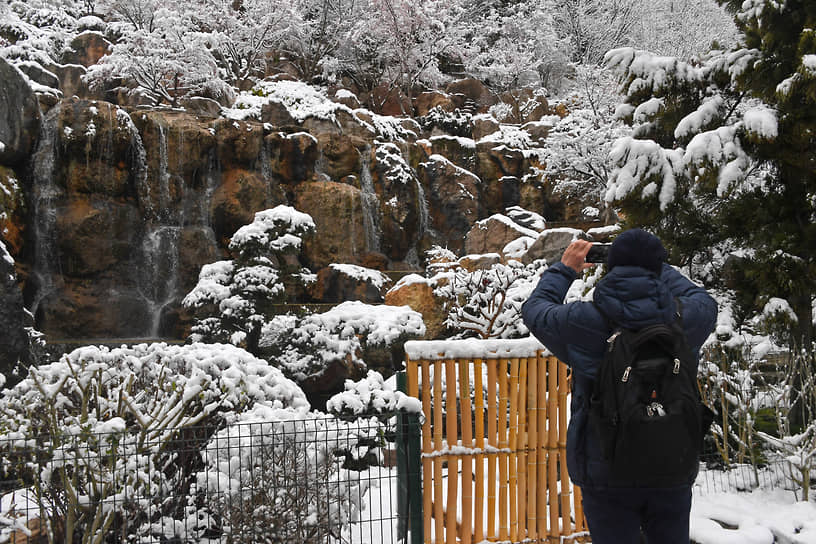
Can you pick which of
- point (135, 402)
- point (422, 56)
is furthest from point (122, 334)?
point (422, 56)

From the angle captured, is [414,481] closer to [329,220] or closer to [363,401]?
[363,401]

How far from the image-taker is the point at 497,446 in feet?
10.9

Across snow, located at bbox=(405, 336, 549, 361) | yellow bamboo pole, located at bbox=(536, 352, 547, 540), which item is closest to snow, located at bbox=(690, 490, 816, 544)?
yellow bamboo pole, located at bbox=(536, 352, 547, 540)

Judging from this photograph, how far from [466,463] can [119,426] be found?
1936 mm

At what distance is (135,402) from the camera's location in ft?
12.8

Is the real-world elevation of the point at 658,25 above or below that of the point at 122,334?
above

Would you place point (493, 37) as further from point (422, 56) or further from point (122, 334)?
point (122, 334)

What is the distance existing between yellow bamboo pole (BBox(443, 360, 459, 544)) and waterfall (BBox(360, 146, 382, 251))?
12319 millimetres

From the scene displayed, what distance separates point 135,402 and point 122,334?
10393mm

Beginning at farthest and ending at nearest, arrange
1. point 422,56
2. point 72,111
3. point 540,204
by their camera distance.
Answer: point 422,56, point 540,204, point 72,111

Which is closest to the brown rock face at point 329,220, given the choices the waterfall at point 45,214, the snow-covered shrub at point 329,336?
the waterfall at point 45,214

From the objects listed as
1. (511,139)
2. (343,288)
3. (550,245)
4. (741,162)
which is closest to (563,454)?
(741,162)

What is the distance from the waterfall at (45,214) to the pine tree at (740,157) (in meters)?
12.3

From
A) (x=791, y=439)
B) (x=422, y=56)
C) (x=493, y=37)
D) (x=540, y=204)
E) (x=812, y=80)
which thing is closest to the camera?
(x=791, y=439)
